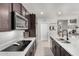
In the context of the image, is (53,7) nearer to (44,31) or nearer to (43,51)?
(43,51)

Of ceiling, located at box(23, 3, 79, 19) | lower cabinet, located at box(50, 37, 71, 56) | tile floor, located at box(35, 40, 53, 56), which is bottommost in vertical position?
tile floor, located at box(35, 40, 53, 56)

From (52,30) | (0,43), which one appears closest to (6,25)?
(0,43)

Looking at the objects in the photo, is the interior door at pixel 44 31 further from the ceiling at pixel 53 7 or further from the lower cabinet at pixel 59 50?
the lower cabinet at pixel 59 50

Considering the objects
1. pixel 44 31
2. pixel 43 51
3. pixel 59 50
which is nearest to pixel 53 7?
pixel 43 51

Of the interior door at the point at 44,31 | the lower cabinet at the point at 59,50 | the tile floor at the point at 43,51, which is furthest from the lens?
the interior door at the point at 44,31

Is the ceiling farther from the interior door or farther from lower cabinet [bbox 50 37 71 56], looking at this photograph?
the interior door

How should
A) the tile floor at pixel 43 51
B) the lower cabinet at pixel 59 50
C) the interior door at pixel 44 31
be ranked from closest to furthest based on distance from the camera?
the lower cabinet at pixel 59 50, the tile floor at pixel 43 51, the interior door at pixel 44 31

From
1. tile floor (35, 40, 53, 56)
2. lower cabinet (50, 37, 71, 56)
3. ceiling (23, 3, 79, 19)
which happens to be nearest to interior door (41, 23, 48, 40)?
tile floor (35, 40, 53, 56)

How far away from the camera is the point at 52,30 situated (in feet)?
30.4

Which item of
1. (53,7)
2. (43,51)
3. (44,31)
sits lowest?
(43,51)

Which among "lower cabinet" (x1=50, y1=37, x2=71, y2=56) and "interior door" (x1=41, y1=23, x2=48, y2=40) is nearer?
"lower cabinet" (x1=50, y1=37, x2=71, y2=56)

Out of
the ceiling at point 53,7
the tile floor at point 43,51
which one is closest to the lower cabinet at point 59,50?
the tile floor at point 43,51

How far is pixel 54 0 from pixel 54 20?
8762mm

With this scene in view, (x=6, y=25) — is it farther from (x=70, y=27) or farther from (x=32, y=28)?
(x=70, y=27)
